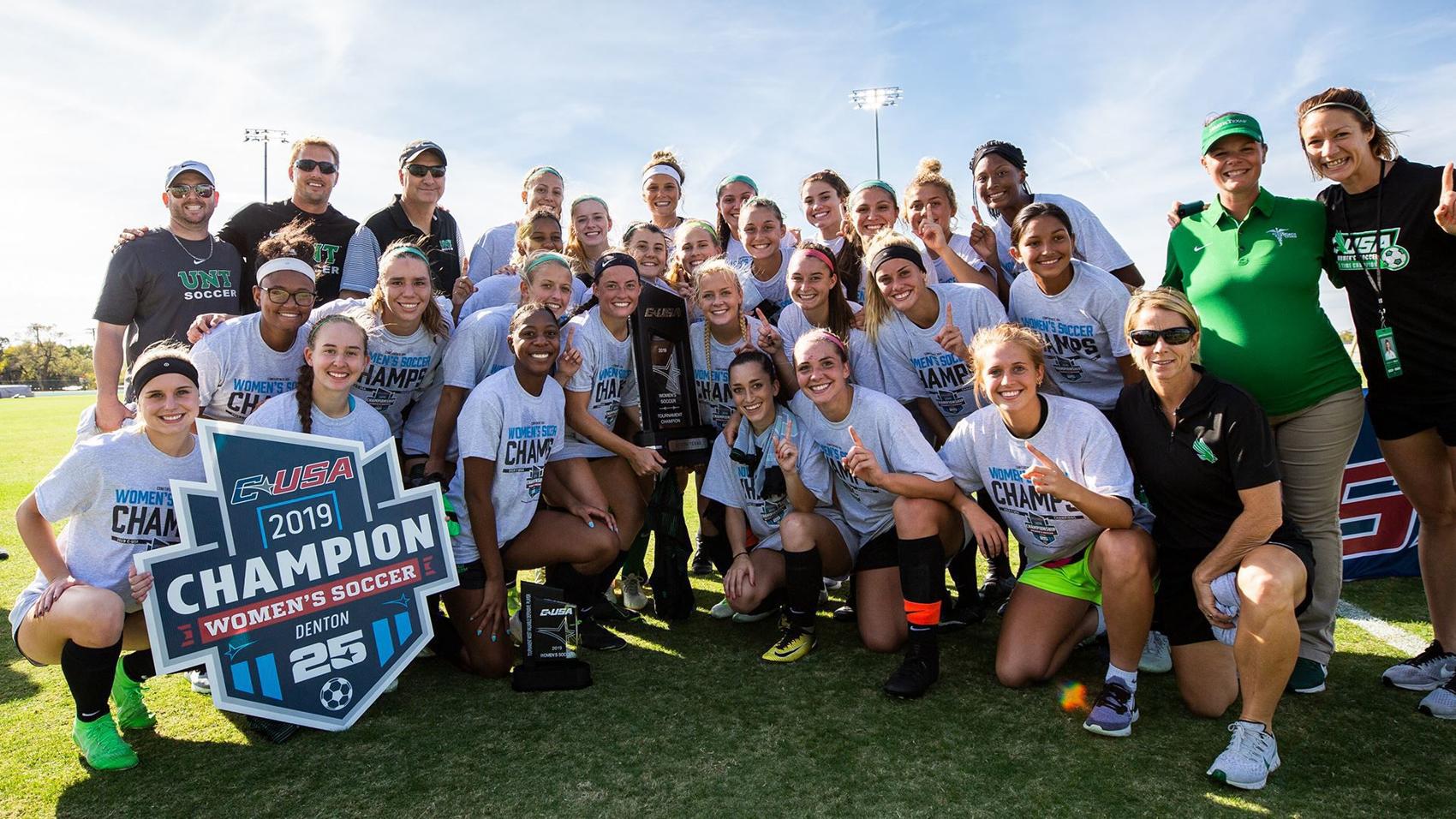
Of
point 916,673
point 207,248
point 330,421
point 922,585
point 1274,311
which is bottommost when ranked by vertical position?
point 916,673

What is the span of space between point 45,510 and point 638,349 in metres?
2.61

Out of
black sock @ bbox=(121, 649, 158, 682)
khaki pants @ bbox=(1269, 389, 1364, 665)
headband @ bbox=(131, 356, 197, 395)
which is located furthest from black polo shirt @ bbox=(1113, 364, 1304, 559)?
black sock @ bbox=(121, 649, 158, 682)

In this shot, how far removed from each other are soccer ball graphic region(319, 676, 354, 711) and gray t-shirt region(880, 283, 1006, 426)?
2.90 metres

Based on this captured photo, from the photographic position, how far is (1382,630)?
4.15 m

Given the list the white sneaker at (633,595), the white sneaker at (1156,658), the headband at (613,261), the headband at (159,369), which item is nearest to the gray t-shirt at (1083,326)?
the white sneaker at (1156,658)

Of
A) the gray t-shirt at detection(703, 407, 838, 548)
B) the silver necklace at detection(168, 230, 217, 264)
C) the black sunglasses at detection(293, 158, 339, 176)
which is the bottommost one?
the gray t-shirt at detection(703, 407, 838, 548)

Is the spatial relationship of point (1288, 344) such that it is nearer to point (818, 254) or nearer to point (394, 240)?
point (818, 254)

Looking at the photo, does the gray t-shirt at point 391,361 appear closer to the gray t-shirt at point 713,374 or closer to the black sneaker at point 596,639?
the gray t-shirt at point 713,374

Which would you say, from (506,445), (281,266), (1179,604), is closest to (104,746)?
(506,445)

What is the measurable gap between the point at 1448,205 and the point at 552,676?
400cm

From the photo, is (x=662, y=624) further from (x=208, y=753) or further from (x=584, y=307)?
(x=208, y=753)

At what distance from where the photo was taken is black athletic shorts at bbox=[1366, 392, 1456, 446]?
3.35 meters

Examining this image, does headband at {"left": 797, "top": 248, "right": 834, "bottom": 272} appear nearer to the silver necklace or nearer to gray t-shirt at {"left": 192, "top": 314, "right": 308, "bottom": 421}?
gray t-shirt at {"left": 192, "top": 314, "right": 308, "bottom": 421}

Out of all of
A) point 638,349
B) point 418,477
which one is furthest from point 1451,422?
point 418,477
